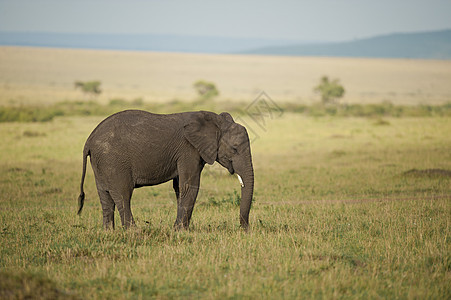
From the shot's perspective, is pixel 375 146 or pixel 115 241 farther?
pixel 375 146

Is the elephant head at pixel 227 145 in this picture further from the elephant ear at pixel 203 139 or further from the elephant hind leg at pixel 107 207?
the elephant hind leg at pixel 107 207

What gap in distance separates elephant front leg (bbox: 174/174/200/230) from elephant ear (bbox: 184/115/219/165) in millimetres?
465

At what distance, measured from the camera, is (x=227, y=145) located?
9930mm

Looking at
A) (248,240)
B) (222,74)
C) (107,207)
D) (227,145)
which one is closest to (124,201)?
(107,207)

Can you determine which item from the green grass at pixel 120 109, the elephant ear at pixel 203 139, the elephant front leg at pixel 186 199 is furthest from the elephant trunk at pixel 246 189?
the green grass at pixel 120 109

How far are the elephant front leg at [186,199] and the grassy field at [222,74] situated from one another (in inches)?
2918

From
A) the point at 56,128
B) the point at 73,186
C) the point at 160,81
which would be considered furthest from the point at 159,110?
the point at 160,81

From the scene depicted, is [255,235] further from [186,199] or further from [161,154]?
[161,154]

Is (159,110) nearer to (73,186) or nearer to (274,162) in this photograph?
(274,162)

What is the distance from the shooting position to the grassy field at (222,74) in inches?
3962

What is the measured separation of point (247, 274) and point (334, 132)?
2928cm

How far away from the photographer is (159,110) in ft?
164

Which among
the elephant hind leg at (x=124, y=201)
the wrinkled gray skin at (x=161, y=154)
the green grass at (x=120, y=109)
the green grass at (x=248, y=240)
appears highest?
the wrinkled gray skin at (x=161, y=154)

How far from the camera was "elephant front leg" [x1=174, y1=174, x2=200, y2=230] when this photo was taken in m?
9.93
